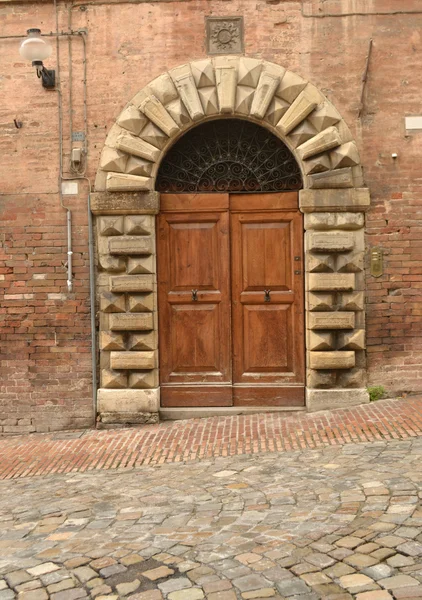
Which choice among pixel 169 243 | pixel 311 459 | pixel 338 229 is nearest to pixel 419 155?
pixel 338 229

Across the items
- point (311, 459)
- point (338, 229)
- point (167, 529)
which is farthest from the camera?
point (338, 229)

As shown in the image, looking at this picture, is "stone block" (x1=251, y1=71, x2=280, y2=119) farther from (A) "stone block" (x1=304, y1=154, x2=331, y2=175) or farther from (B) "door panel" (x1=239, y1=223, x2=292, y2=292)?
(B) "door panel" (x1=239, y1=223, x2=292, y2=292)

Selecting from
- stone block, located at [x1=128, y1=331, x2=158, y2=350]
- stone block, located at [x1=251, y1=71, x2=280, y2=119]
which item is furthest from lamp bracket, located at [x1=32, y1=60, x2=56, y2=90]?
stone block, located at [x1=128, y1=331, x2=158, y2=350]

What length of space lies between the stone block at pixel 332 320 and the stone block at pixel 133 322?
1.95 m

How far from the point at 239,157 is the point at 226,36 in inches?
56.6

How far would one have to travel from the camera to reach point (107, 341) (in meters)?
8.32

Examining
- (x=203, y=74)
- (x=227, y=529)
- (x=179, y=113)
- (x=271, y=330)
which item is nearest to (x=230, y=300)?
(x=271, y=330)

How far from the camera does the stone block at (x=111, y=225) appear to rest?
8242mm

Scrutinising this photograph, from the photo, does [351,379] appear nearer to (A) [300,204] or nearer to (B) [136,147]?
(A) [300,204]

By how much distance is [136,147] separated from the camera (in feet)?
26.8

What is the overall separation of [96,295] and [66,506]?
3.24 m

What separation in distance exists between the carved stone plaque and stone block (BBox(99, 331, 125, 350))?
140 inches

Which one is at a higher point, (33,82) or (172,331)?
(33,82)

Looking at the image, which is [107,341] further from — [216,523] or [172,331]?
[216,523]
